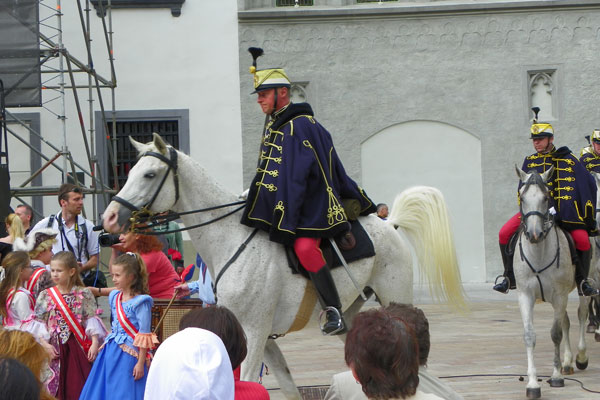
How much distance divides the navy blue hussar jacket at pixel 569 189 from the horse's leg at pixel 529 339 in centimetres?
99

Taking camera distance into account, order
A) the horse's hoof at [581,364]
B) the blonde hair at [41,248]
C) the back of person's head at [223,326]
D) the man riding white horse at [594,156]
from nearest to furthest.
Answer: the back of person's head at [223,326] < the blonde hair at [41,248] < the horse's hoof at [581,364] < the man riding white horse at [594,156]

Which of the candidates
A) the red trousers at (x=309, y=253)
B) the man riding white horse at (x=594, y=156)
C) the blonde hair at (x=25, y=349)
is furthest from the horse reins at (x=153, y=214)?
the man riding white horse at (x=594, y=156)

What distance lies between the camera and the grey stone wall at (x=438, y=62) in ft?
66.7

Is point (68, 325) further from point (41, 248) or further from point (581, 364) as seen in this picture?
point (581, 364)

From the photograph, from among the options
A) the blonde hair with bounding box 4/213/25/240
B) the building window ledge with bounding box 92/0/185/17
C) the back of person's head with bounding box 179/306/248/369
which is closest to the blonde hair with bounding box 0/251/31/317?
the blonde hair with bounding box 4/213/25/240

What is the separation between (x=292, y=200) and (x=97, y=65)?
13959 mm

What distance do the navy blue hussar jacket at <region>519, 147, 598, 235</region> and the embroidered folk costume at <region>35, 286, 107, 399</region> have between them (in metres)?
4.91

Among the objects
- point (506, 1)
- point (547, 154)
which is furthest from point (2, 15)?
point (506, 1)

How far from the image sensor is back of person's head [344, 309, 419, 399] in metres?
2.94

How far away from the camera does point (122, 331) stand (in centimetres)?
684

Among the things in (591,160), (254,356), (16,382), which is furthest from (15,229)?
(591,160)

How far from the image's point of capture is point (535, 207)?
8.94 m

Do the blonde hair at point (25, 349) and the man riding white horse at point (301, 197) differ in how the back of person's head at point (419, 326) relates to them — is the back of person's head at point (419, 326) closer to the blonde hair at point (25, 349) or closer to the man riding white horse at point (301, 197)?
the blonde hair at point (25, 349)

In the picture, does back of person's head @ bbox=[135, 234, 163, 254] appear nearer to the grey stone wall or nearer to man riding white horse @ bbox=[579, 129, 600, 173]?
man riding white horse @ bbox=[579, 129, 600, 173]
